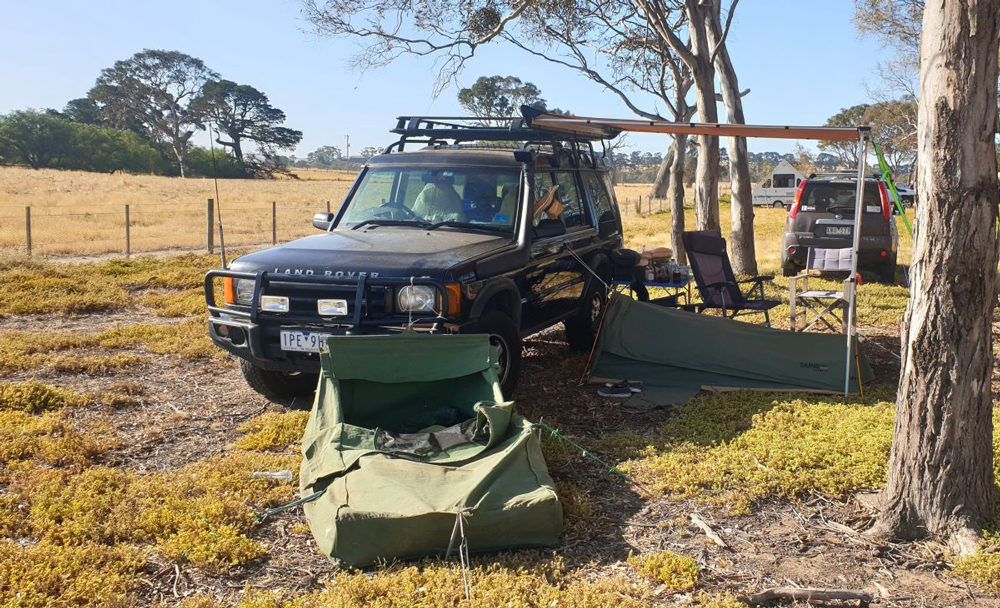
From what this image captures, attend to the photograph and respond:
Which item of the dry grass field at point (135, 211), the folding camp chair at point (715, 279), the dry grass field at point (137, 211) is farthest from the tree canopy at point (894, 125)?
Result: the folding camp chair at point (715, 279)

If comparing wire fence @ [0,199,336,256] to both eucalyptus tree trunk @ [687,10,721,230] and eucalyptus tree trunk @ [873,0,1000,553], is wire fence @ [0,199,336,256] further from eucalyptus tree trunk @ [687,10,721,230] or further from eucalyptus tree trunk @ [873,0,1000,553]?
eucalyptus tree trunk @ [873,0,1000,553]

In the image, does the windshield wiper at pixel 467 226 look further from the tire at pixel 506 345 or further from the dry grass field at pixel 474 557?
the dry grass field at pixel 474 557

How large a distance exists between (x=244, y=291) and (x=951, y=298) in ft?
14.5

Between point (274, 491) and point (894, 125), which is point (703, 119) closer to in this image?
point (274, 491)

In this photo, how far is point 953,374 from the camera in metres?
4.21

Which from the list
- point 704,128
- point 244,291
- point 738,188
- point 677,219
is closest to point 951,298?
point 704,128

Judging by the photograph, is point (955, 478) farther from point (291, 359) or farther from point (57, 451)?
point (57, 451)

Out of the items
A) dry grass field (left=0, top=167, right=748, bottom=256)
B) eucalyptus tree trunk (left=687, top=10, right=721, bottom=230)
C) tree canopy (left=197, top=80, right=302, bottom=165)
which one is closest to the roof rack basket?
eucalyptus tree trunk (left=687, top=10, right=721, bottom=230)

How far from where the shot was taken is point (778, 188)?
136 ft

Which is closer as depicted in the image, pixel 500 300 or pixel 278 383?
pixel 500 300

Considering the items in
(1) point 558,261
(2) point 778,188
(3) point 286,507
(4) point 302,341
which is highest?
(2) point 778,188

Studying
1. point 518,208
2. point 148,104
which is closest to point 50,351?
point 518,208

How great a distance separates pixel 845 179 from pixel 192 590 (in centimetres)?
1316

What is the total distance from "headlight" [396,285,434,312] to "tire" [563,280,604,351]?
2.74m
